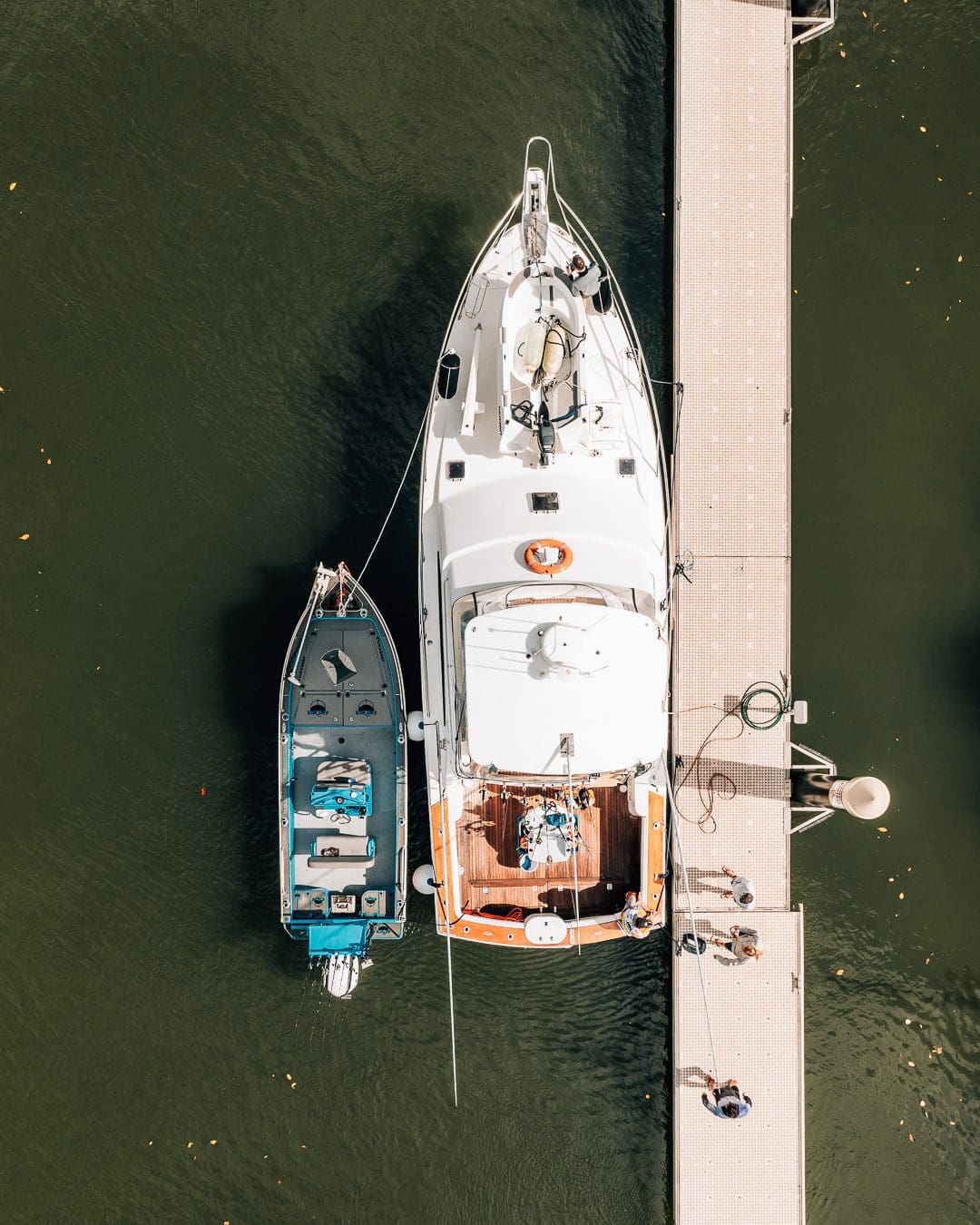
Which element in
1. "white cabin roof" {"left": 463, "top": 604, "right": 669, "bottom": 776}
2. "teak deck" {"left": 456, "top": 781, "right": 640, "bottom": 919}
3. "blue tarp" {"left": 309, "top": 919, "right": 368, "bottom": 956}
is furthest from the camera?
"blue tarp" {"left": 309, "top": 919, "right": 368, "bottom": 956}

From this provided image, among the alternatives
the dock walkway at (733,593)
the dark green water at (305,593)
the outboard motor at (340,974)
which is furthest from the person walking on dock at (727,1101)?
the outboard motor at (340,974)

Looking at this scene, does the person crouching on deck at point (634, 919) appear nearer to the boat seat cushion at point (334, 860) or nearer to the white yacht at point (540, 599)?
the white yacht at point (540, 599)

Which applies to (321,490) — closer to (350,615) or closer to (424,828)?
(350,615)

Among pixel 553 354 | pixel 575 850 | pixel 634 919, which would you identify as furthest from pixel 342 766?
pixel 553 354

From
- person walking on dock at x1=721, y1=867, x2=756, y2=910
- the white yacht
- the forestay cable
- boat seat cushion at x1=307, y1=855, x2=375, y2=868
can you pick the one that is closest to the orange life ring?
the white yacht

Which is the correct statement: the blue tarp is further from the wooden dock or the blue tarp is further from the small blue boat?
the wooden dock

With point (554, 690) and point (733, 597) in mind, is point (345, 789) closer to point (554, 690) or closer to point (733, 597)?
point (554, 690)
